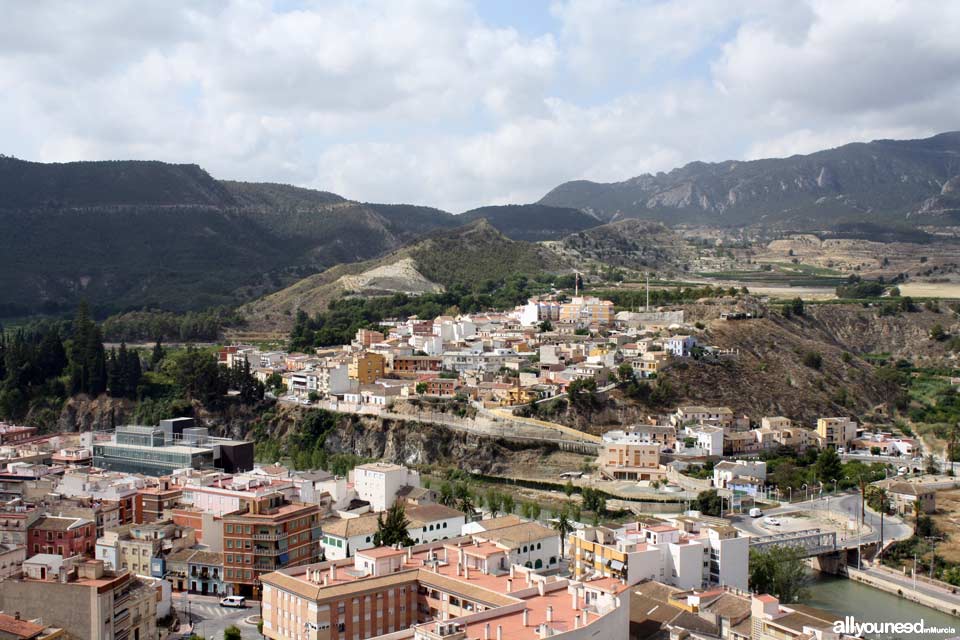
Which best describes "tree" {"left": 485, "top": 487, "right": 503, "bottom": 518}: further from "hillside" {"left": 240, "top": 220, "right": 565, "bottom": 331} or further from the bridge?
"hillside" {"left": 240, "top": 220, "right": 565, "bottom": 331}

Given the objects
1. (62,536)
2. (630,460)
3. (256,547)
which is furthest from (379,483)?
(630,460)


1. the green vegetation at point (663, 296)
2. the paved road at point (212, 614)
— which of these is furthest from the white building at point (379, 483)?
the green vegetation at point (663, 296)

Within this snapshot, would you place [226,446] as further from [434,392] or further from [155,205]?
[155,205]

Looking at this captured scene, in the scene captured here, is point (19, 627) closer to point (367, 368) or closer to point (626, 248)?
point (367, 368)

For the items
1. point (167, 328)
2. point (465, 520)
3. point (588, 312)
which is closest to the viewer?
point (465, 520)

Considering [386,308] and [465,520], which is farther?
[386,308]

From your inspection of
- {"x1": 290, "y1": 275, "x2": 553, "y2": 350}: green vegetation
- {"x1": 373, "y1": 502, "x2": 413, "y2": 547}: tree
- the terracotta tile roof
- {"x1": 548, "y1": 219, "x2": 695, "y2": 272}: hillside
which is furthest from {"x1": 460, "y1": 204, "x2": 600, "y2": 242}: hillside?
the terracotta tile roof

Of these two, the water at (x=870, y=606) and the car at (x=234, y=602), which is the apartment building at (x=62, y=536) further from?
the water at (x=870, y=606)
